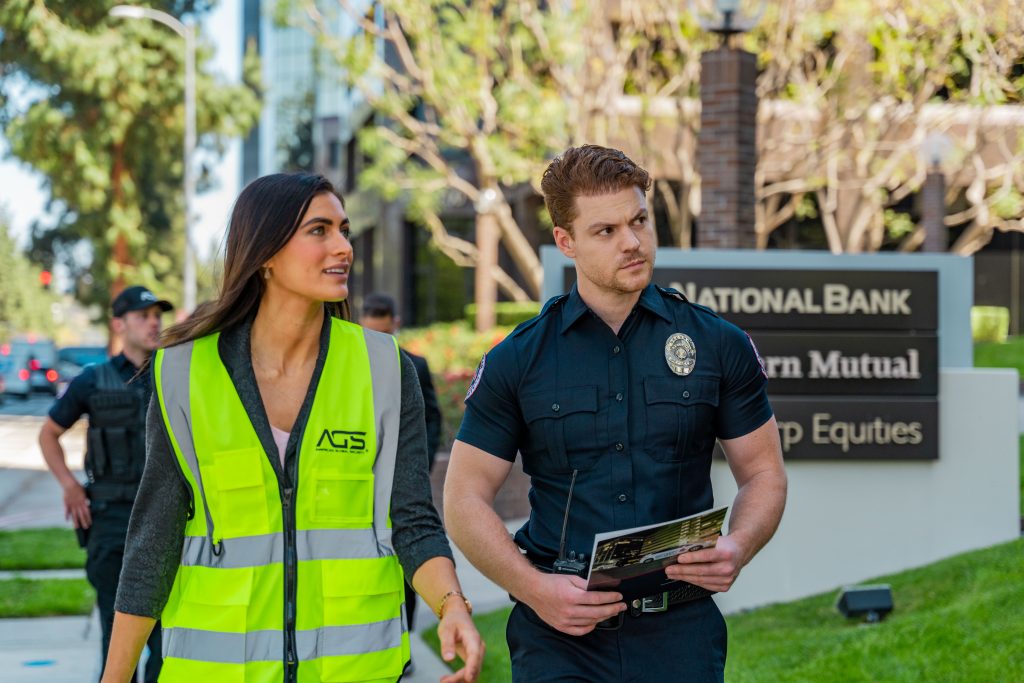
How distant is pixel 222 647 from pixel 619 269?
136 cm

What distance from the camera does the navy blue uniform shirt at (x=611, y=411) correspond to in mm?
3525

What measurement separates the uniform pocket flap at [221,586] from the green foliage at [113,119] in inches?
1051

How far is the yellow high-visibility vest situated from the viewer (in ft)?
9.84

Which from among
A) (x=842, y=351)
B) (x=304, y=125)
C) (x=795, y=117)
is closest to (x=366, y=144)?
(x=795, y=117)

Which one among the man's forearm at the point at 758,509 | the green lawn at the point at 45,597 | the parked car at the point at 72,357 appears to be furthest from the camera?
the parked car at the point at 72,357

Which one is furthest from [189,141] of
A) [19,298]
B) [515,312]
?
[19,298]

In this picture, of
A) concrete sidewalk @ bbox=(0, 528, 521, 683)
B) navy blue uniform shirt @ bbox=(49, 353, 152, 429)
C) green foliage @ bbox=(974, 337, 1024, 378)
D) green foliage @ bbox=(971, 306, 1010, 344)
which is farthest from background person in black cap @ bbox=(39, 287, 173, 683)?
green foliage @ bbox=(971, 306, 1010, 344)

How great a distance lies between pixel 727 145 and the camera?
11.6 meters

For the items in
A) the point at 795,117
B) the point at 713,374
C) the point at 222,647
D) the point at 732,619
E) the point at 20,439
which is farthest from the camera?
the point at 20,439

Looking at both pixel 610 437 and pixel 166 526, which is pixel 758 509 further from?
pixel 166 526

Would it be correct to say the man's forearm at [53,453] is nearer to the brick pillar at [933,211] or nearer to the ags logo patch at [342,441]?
the ags logo patch at [342,441]

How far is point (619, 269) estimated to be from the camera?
142 inches

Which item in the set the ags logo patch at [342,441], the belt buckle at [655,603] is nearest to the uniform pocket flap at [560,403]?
the belt buckle at [655,603]

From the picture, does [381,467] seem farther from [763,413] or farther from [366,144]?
[366,144]
